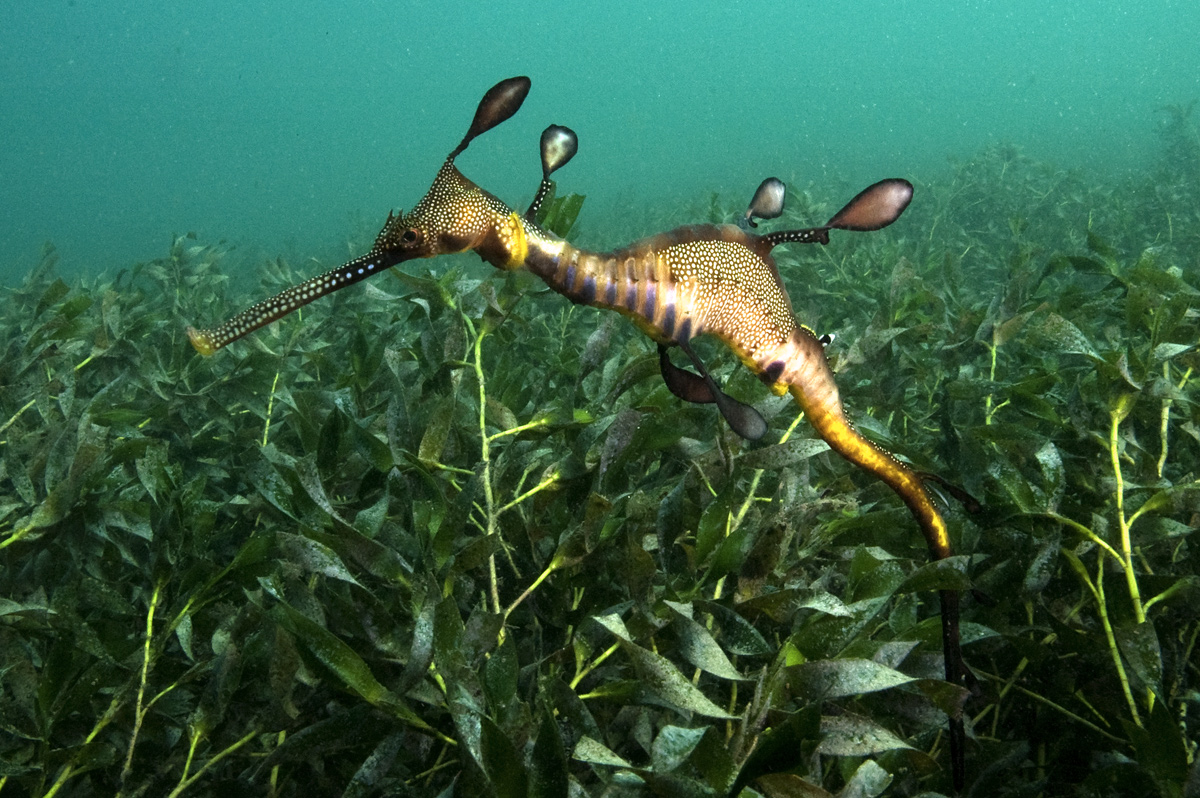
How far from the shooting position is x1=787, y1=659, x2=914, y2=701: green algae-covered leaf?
1091 mm

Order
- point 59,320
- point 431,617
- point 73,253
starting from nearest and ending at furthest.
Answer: point 431,617, point 59,320, point 73,253

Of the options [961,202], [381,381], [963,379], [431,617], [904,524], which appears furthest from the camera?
[961,202]

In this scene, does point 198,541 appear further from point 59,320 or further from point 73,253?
point 73,253

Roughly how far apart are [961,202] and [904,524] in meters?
7.28

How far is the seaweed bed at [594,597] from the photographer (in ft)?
3.71

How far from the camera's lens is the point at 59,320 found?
243 cm

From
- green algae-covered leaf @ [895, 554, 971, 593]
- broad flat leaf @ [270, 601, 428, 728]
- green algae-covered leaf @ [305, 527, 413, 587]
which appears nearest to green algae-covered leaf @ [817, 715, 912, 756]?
green algae-covered leaf @ [895, 554, 971, 593]

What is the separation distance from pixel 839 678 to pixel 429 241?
942mm

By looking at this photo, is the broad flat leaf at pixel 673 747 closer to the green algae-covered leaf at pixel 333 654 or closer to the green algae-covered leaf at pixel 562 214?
the green algae-covered leaf at pixel 333 654

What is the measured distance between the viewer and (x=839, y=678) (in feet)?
3.66

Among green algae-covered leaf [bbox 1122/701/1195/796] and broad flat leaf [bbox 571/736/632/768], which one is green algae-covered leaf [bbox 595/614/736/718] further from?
green algae-covered leaf [bbox 1122/701/1195/796]

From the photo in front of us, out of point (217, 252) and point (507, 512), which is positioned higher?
point (217, 252)

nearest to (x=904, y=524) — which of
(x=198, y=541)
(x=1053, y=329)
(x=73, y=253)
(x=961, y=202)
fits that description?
(x=1053, y=329)

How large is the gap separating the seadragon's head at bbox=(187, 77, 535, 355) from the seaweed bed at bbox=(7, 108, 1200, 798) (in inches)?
20.0
